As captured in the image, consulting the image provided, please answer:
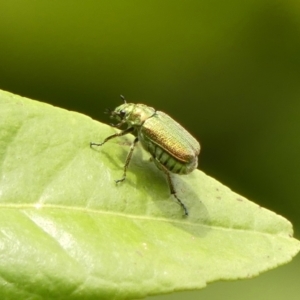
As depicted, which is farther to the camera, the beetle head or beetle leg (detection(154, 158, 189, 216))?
the beetle head

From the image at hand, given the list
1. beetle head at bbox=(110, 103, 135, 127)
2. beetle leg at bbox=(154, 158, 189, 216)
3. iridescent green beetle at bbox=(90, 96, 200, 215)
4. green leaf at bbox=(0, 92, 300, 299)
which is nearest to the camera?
green leaf at bbox=(0, 92, 300, 299)

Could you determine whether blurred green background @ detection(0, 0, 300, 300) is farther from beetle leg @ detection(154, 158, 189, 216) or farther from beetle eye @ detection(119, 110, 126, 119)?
beetle leg @ detection(154, 158, 189, 216)

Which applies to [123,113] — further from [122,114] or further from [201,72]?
[201,72]

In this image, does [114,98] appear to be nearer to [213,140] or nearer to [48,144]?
[213,140]

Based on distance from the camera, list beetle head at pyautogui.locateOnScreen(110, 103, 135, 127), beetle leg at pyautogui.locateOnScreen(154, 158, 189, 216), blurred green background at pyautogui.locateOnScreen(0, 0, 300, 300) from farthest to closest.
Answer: blurred green background at pyautogui.locateOnScreen(0, 0, 300, 300)
beetle head at pyautogui.locateOnScreen(110, 103, 135, 127)
beetle leg at pyautogui.locateOnScreen(154, 158, 189, 216)

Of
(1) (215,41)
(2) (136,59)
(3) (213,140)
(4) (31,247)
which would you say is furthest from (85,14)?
(4) (31,247)

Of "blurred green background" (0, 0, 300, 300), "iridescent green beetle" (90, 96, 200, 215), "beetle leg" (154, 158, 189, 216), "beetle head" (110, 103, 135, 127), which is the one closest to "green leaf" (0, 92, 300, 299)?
"beetle leg" (154, 158, 189, 216)
